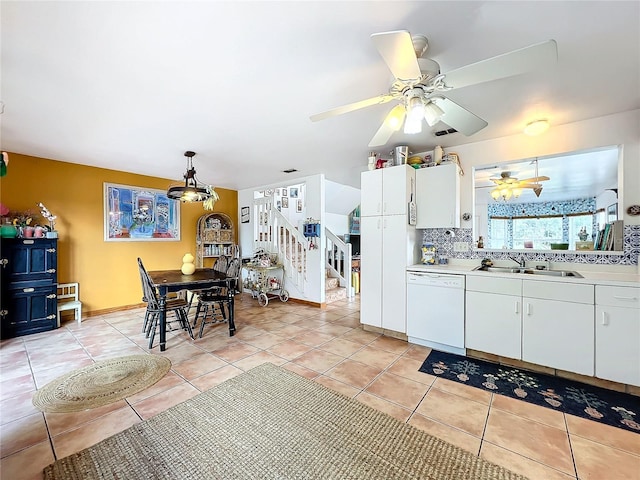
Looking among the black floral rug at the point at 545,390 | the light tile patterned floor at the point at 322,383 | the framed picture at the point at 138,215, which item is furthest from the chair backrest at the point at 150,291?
the black floral rug at the point at 545,390

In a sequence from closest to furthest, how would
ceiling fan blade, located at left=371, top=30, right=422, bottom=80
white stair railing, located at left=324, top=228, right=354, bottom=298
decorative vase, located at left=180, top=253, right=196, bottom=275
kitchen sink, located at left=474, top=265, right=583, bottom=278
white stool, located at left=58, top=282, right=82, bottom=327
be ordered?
ceiling fan blade, located at left=371, top=30, right=422, bottom=80 → kitchen sink, located at left=474, top=265, right=583, bottom=278 → decorative vase, located at left=180, top=253, right=196, bottom=275 → white stool, located at left=58, top=282, right=82, bottom=327 → white stair railing, located at left=324, top=228, right=354, bottom=298

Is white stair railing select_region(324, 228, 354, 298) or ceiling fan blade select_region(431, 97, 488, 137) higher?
ceiling fan blade select_region(431, 97, 488, 137)

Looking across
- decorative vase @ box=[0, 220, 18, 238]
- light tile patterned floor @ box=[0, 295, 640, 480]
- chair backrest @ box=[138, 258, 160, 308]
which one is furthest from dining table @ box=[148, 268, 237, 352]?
decorative vase @ box=[0, 220, 18, 238]

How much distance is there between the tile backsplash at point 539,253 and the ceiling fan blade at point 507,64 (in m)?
2.26

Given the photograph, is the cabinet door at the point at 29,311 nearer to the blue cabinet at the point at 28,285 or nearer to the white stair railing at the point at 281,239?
the blue cabinet at the point at 28,285

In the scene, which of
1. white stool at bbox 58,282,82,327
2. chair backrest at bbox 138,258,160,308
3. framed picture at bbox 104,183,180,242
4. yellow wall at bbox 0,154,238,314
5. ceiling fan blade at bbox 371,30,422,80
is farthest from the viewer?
framed picture at bbox 104,183,180,242

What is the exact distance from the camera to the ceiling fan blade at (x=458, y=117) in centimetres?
179

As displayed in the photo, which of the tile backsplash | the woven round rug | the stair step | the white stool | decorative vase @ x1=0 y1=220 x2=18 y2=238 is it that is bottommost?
the woven round rug

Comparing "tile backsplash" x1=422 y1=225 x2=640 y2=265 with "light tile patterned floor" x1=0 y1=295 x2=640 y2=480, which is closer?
"light tile patterned floor" x1=0 y1=295 x2=640 y2=480

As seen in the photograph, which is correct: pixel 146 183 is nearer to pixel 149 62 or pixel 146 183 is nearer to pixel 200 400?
pixel 149 62

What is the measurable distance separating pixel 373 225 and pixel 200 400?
2.65 metres

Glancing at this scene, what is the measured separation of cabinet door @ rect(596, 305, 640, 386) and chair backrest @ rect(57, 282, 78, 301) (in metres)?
6.52

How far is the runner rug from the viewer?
145 cm

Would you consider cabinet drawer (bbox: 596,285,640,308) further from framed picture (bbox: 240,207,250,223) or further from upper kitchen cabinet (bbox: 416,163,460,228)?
framed picture (bbox: 240,207,250,223)
